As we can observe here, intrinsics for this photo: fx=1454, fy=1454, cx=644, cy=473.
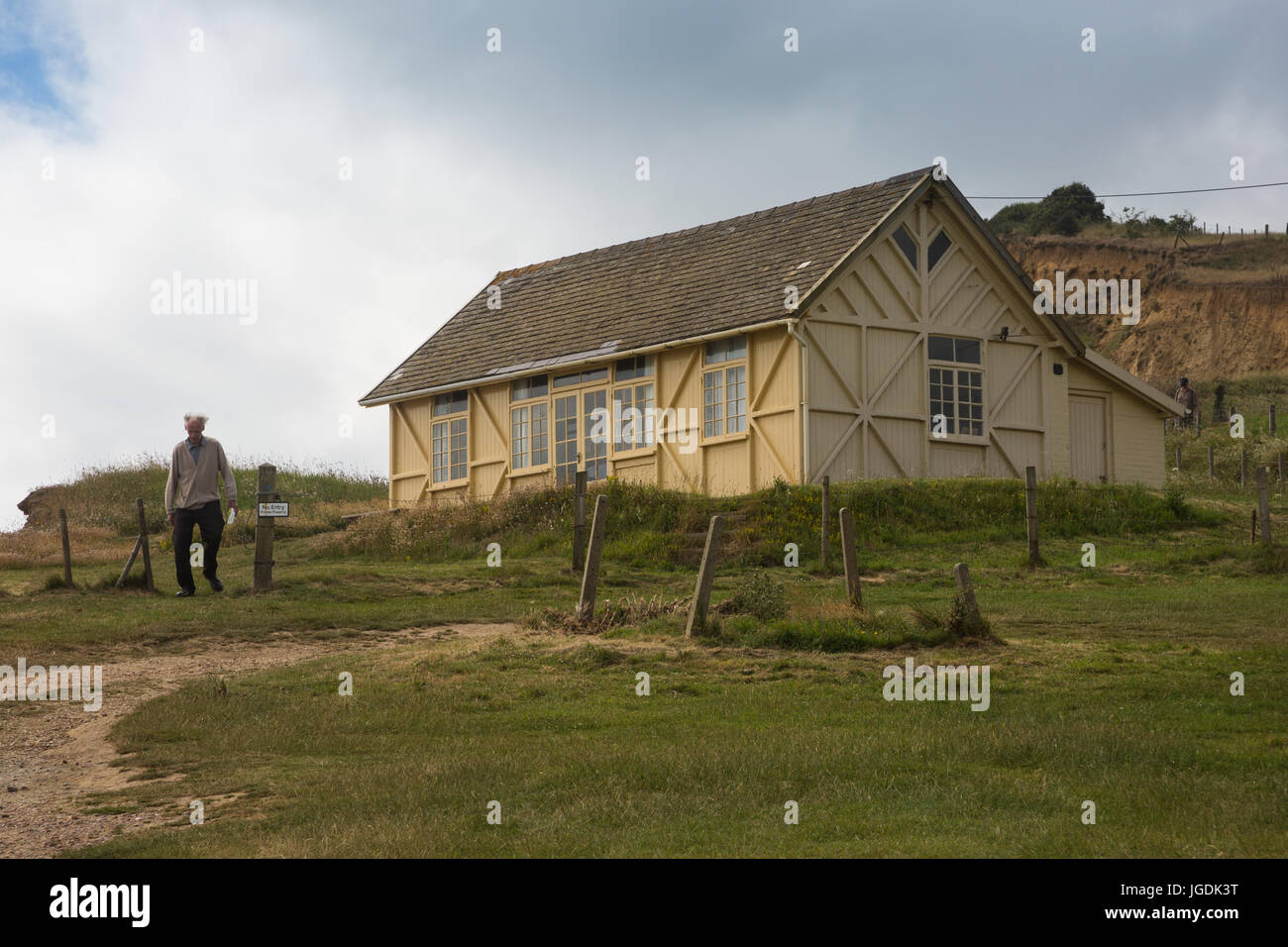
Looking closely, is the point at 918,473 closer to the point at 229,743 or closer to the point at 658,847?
the point at 229,743

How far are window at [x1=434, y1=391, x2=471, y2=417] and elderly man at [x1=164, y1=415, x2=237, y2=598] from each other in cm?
1338

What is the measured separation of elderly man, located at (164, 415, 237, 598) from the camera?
1964 cm

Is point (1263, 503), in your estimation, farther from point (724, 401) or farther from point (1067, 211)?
point (1067, 211)

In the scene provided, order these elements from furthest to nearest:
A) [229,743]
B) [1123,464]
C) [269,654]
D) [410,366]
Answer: [410,366] < [1123,464] < [269,654] < [229,743]

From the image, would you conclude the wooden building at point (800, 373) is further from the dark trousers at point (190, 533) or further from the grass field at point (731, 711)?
the dark trousers at point (190, 533)

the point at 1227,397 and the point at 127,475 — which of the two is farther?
the point at 1227,397

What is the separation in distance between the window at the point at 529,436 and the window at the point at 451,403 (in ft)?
5.69

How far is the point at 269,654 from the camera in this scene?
15711mm

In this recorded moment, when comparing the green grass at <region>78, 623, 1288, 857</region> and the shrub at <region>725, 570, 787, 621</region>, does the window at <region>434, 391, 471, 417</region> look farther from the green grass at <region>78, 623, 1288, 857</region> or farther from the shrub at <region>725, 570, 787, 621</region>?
the green grass at <region>78, 623, 1288, 857</region>

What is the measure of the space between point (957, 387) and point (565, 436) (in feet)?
26.8

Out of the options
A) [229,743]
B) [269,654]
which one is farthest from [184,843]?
[269,654]

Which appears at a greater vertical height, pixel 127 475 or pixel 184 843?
pixel 127 475

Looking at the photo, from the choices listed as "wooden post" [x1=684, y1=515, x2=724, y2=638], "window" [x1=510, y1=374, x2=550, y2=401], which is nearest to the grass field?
"wooden post" [x1=684, y1=515, x2=724, y2=638]
